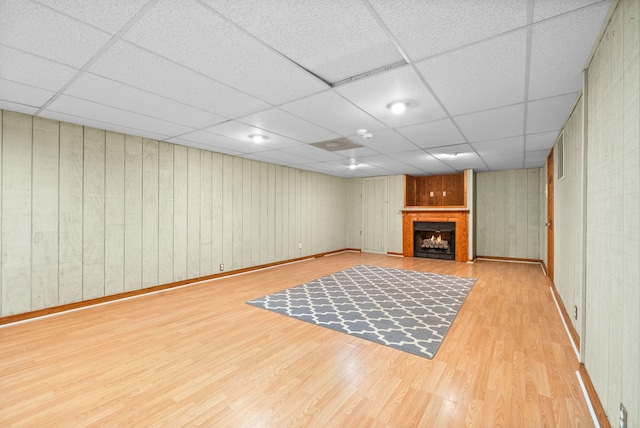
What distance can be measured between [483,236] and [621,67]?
7.42m

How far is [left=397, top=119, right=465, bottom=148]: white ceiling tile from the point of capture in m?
3.75

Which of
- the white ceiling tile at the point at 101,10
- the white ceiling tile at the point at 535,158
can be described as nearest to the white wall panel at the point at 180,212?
the white ceiling tile at the point at 101,10

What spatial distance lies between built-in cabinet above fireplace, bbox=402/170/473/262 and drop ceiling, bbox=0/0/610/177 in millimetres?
3839

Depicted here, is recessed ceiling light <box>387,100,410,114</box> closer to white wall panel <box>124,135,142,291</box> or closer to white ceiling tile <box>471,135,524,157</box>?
white ceiling tile <box>471,135,524,157</box>

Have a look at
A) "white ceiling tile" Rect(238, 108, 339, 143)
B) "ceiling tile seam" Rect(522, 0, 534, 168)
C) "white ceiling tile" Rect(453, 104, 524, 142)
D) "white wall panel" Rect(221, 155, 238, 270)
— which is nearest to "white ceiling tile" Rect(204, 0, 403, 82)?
"ceiling tile seam" Rect(522, 0, 534, 168)

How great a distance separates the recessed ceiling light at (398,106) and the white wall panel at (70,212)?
4.17 m

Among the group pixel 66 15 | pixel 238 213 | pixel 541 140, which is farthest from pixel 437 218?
pixel 66 15

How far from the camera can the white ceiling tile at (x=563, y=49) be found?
166cm

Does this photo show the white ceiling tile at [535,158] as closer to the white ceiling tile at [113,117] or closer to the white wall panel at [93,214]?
the white ceiling tile at [113,117]

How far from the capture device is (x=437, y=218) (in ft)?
25.9

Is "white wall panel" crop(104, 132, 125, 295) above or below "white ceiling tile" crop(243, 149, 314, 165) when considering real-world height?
below

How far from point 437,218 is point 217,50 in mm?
7249

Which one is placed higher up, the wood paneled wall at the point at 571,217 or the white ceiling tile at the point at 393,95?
the white ceiling tile at the point at 393,95

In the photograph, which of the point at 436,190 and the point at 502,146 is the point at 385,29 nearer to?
the point at 502,146
